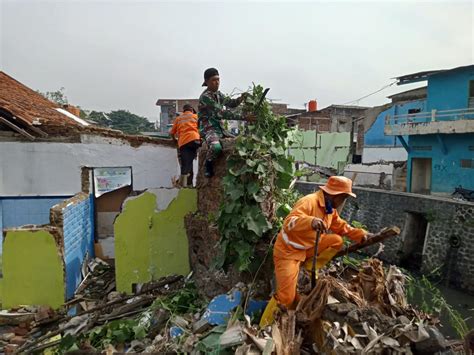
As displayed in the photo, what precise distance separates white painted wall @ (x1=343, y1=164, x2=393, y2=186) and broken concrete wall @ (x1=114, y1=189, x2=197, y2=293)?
59.4 feet

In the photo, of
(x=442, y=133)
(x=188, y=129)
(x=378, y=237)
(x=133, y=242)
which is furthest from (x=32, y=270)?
(x=442, y=133)

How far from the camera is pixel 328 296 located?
3.49 metres

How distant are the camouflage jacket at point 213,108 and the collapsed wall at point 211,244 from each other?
14.0 inches

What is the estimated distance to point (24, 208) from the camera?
30.8ft

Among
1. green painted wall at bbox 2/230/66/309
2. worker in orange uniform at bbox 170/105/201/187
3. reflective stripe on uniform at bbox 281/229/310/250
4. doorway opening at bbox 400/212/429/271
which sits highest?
worker in orange uniform at bbox 170/105/201/187

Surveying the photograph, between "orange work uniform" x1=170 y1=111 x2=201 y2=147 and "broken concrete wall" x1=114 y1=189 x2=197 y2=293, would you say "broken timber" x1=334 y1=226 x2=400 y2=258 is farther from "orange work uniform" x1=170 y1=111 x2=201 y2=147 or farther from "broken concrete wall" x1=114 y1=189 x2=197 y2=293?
"orange work uniform" x1=170 y1=111 x2=201 y2=147

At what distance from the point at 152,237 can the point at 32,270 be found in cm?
208

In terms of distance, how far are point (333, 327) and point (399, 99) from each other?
1008 inches

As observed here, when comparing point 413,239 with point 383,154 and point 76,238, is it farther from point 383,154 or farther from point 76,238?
point 76,238

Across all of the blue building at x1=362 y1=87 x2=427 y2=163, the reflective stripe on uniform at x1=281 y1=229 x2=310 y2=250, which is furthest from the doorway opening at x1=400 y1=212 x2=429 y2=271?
the reflective stripe on uniform at x1=281 y1=229 x2=310 y2=250

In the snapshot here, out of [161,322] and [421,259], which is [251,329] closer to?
[161,322]

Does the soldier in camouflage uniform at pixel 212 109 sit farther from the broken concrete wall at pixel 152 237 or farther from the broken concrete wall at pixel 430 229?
the broken concrete wall at pixel 430 229

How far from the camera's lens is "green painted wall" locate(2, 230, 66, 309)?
6.35 m

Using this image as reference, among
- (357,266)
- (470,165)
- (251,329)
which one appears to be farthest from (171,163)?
(470,165)
